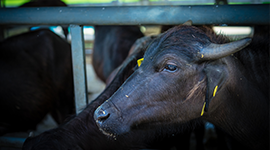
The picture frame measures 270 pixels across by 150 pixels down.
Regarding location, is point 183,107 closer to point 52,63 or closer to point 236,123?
point 236,123

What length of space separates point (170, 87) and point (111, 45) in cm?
294

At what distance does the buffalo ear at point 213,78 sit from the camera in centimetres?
151

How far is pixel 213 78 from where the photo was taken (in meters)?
1.51

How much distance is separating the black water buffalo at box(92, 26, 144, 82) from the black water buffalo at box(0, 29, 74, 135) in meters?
0.77

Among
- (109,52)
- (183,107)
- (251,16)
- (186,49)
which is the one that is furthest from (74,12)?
(109,52)

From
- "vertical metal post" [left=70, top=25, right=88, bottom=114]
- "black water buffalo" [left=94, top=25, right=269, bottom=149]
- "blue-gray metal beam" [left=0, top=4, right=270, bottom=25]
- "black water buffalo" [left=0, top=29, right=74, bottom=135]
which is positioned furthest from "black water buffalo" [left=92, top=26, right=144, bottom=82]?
"black water buffalo" [left=94, top=25, right=269, bottom=149]

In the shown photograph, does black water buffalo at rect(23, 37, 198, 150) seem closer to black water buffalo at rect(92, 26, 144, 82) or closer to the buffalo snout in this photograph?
the buffalo snout

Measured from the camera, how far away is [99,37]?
15.6 feet

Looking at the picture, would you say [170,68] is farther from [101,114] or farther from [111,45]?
[111,45]

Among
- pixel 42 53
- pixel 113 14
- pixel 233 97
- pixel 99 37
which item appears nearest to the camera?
pixel 233 97

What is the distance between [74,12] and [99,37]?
2767 millimetres

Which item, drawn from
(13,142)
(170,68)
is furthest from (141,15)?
(13,142)

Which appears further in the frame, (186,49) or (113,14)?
(113,14)

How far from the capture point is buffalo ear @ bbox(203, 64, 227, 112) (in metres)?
1.51
